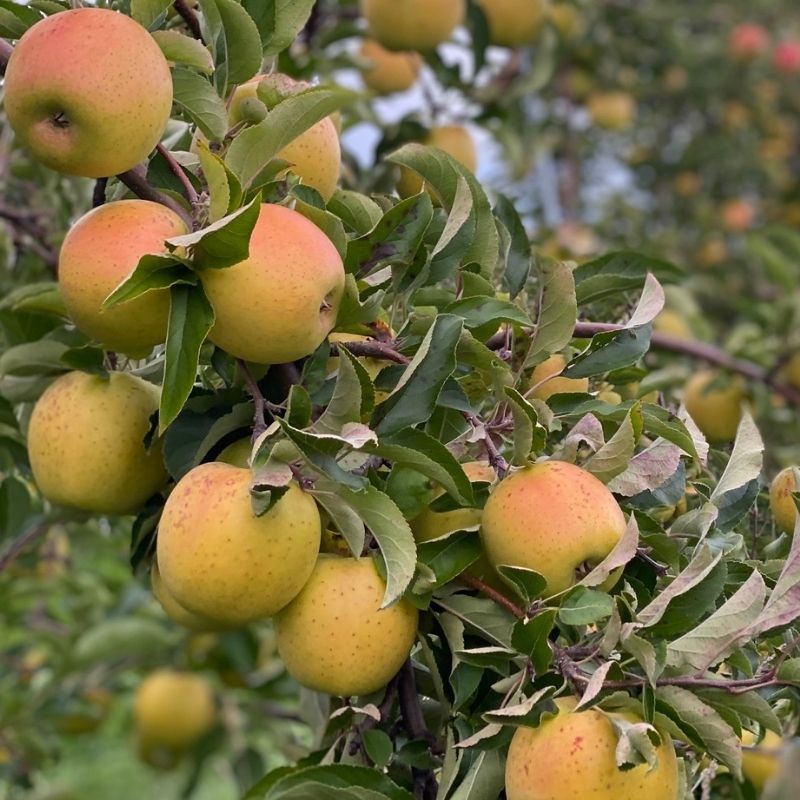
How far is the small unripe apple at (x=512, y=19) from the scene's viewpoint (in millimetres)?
2094

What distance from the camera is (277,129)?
29.2 inches

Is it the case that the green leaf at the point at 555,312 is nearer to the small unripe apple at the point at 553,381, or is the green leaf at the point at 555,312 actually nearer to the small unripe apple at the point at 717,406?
the small unripe apple at the point at 553,381

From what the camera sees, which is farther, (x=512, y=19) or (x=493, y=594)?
(x=512, y=19)

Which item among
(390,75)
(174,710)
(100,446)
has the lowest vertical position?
(174,710)

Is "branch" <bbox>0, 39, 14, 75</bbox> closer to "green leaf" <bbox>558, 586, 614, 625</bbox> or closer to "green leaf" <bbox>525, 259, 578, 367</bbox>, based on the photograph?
"green leaf" <bbox>525, 259, 578, 367</bbox>

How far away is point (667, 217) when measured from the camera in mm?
4609

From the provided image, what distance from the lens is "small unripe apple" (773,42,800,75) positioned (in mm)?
4184

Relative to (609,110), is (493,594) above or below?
above

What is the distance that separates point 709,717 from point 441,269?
14.8 inches

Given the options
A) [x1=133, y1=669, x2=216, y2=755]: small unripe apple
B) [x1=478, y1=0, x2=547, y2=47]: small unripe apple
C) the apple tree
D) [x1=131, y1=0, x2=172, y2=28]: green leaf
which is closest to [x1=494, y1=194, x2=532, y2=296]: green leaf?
the apple tree

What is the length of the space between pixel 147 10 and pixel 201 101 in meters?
0.07

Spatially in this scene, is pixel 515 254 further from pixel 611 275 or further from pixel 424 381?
pixel 424 381

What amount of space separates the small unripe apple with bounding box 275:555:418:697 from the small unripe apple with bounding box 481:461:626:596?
3.3 inches

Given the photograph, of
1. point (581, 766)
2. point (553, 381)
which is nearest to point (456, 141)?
point (553, 381)
